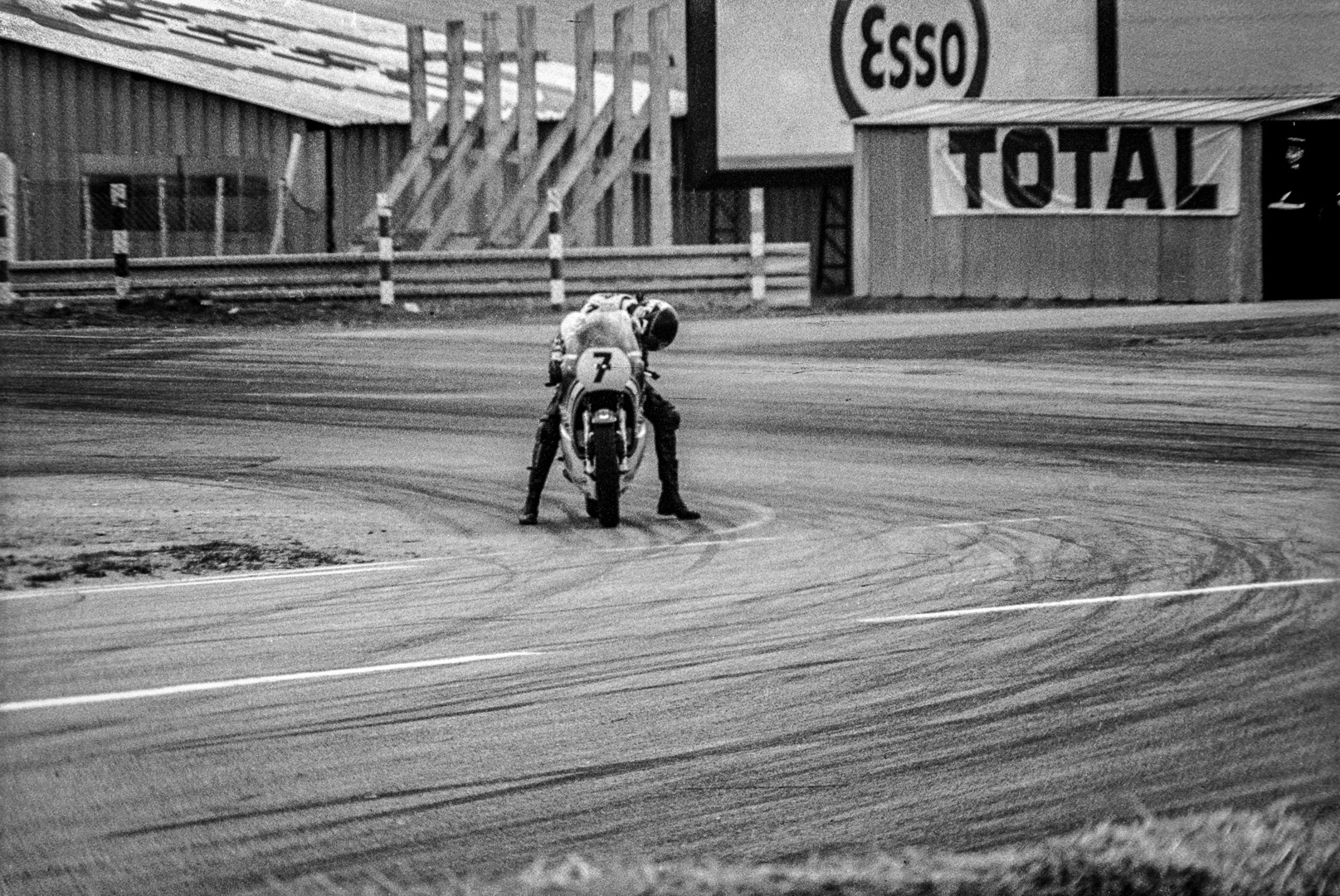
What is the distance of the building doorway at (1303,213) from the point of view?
84.7 feet

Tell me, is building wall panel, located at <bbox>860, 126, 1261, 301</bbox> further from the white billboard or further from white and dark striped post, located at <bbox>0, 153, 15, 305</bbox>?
white and dark striped post, located at <bbox>0, 153, 15, 305</bbox>

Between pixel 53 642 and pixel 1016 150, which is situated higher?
pixel 1016 150

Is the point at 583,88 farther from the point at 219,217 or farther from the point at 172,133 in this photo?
the point at 172,133

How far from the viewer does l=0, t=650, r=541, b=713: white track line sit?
658 cm

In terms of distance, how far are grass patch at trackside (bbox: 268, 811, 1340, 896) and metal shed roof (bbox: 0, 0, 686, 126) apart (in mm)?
27049

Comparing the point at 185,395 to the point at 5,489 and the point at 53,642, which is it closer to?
the point at 5,489

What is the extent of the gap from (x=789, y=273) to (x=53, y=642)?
62.8 ft

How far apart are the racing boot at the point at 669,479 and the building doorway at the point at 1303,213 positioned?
53.4 feet

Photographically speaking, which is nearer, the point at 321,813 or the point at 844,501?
the point at 321,813

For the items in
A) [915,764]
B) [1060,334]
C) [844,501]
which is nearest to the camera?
[915,764]

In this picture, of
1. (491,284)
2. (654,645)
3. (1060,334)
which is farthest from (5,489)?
(491,284)

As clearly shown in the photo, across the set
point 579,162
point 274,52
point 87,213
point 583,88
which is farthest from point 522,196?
point 274,52

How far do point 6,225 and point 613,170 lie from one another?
9.00 metres

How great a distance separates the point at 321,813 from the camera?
213 inches
